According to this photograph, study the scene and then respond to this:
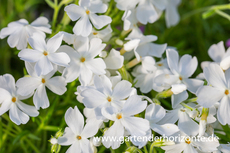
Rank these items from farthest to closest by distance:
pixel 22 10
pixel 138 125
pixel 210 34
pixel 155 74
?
pixel 210 34
pixel 22 10
pixel 155 74
pixel 138 125

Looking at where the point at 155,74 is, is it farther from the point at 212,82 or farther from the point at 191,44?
the point at 191,44

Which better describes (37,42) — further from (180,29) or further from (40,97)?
(180,29)

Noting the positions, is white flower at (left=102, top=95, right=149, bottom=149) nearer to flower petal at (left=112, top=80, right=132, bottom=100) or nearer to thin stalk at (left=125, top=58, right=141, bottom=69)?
flower petal at (left=112, top=80, right=132, bottom=100)

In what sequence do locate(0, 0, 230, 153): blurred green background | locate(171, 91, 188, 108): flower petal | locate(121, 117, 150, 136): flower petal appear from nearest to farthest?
1. locate(121, 117, 150, 136): flower petal
2. locate(171, 91, 188, 108): flower petal
3. locate(0, 0, 230, 153): blurred green background

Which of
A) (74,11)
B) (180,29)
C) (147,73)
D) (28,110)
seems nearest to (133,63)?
(147,73)

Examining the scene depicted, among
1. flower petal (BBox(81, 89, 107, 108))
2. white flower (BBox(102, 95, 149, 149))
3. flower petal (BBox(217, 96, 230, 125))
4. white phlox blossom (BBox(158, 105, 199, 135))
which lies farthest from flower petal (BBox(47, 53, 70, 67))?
flower petal (BBox(217, 96, 230, 125))

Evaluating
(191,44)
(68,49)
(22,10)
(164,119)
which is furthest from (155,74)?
(22,10)
